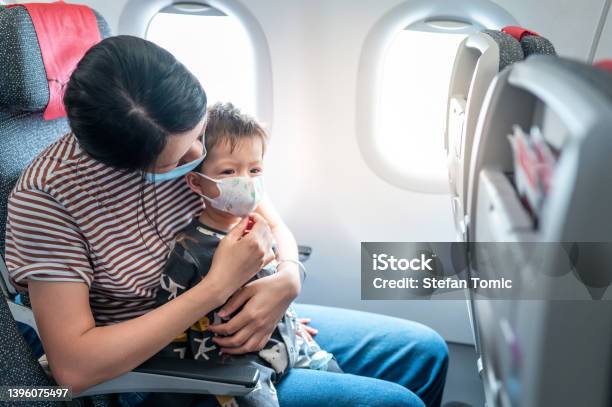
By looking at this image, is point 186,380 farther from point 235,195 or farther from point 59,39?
point 59,39

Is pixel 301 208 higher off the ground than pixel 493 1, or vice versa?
pixel 493 1

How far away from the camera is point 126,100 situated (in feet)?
3.43

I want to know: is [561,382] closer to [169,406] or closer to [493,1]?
[169,406]

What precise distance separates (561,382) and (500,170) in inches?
13.5

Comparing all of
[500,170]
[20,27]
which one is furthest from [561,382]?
[20,27]

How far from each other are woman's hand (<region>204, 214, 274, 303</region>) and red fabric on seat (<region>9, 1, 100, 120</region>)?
61 centimetres

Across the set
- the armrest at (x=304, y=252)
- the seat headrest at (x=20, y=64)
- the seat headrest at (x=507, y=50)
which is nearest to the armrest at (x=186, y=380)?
the seat headrest at (x=20, y=64)

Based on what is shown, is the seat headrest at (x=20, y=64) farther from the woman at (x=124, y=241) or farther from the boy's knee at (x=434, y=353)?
the boy's knee at (x=434, y=353)

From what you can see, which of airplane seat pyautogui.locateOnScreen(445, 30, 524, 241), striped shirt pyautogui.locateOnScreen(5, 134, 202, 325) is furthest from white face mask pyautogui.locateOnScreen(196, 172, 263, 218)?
airplane seat pyautogui.locateOnScreen(445, 30, 524, 241)

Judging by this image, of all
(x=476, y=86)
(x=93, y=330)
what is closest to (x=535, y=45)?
(x=476, y=86)

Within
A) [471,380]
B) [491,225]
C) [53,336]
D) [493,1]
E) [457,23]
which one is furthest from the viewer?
[471,380]

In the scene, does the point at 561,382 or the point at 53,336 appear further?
the point at 53,336

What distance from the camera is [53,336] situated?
1.10 meters

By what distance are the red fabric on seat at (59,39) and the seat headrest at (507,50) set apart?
1085 millimetres
